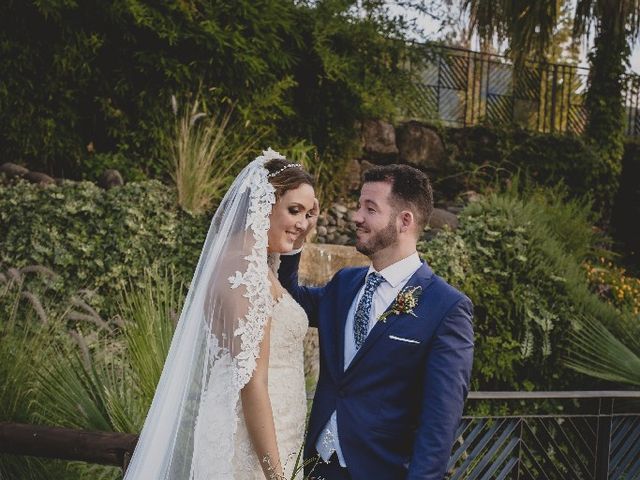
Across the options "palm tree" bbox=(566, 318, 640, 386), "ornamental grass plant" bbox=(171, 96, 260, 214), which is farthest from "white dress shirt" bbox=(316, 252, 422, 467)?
"ornamental grass plant" bbox=(171, 96, 260, 214)

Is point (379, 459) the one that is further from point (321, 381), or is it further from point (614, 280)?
point (614, 280)

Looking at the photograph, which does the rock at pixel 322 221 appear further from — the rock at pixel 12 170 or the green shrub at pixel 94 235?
the rock at pixel 12 170

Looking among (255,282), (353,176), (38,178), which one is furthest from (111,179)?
(255,282)

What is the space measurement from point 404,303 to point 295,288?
661 millimetres

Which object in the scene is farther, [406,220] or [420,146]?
[420,146]

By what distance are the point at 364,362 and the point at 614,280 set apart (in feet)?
23.9

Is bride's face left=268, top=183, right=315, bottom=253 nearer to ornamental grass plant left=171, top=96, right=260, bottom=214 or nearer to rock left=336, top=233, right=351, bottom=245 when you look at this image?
ornamental grass plant left=171, top=96, right=260, bottom=214

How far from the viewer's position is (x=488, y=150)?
12.5 metres

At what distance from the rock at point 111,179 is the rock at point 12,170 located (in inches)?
29.5

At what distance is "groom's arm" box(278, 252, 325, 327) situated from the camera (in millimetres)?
3486

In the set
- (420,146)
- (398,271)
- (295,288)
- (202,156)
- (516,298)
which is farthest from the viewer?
(420,146)

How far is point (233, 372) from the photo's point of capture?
276 cm

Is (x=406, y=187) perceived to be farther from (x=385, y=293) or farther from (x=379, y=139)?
(x=379, y=139)

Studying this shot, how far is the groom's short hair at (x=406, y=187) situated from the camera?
10.2 feet
